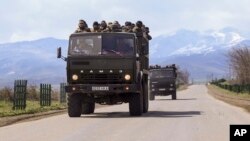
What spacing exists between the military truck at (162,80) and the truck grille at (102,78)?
26.7m

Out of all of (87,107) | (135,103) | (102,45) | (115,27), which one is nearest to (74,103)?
(135,103)

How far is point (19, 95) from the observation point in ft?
104

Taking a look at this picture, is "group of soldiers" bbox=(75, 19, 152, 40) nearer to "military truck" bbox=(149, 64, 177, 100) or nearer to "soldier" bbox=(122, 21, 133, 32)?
"soldier" bbox=(122, 21, 133, 32)

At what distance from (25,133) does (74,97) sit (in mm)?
6693

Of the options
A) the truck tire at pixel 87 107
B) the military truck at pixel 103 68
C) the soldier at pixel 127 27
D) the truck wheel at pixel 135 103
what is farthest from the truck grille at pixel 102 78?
the truck tire at pixel 87 107

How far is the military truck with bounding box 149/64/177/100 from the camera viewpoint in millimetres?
48625

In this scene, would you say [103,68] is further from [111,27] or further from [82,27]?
[82,27]

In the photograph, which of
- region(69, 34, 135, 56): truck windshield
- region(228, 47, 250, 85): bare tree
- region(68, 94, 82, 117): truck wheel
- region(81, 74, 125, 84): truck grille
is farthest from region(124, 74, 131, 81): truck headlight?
region(228, 47, 250, 85): bare tree

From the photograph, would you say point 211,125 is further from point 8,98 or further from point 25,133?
point 8,98

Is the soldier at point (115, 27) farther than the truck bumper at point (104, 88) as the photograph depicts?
Yes

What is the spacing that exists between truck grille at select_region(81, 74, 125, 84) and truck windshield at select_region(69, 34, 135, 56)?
743 millimetres

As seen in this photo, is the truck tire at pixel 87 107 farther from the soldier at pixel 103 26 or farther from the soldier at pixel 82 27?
the soldier at pixel 103 26

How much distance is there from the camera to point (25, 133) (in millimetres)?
16000

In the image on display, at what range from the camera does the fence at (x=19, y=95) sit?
31.3 m
